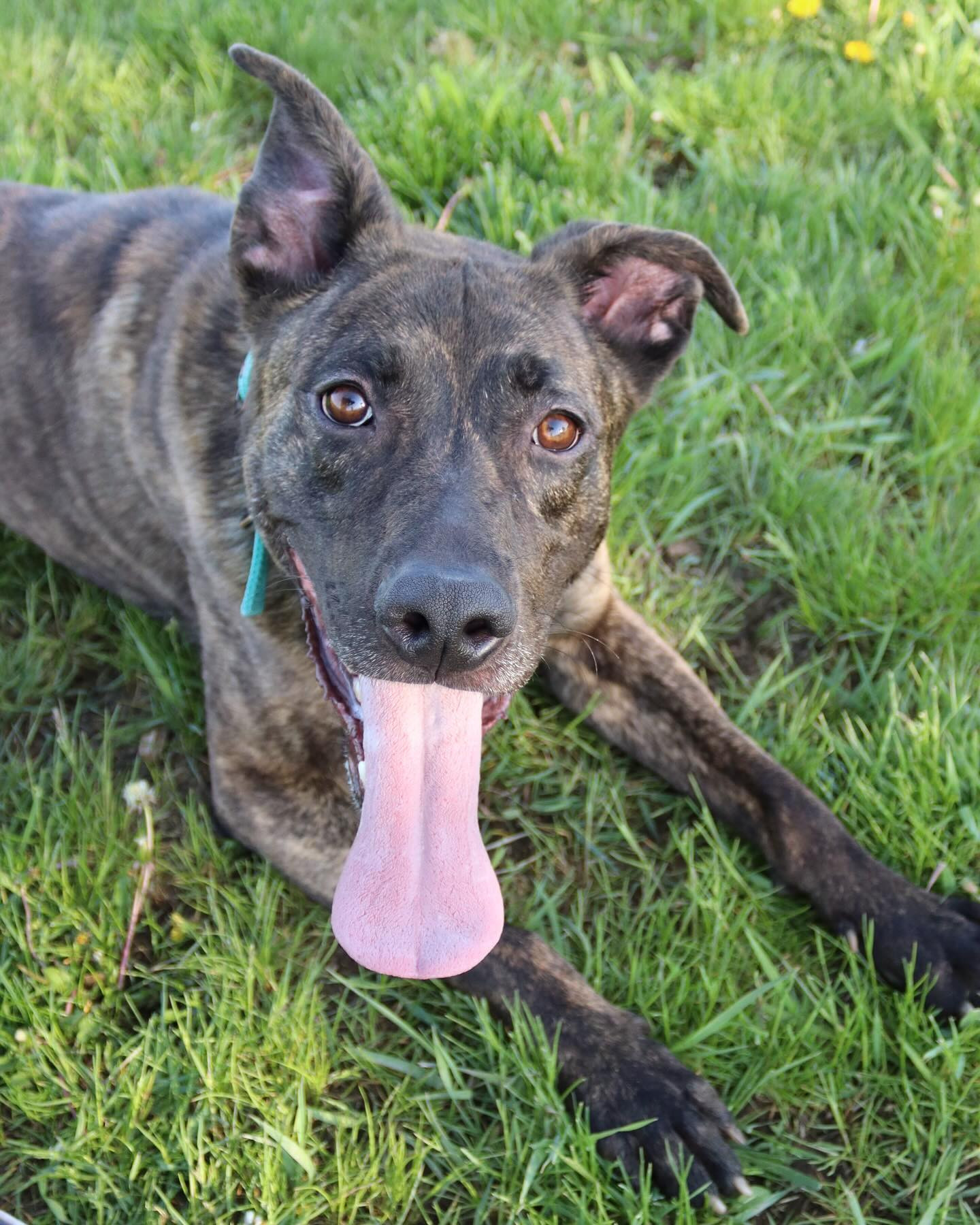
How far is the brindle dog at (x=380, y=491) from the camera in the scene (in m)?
2.48

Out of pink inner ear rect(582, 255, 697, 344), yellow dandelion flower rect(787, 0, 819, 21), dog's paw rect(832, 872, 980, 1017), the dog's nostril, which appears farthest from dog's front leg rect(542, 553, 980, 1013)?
yellow dandelion flower rect(787, 0, 819, 21)

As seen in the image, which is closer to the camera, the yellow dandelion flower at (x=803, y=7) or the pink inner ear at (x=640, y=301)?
the pink inner ear at (x=640, y=301)

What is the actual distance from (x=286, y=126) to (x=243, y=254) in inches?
12.9

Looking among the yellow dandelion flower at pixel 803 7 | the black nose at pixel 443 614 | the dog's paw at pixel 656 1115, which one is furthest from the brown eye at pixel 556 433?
the yellow dandelion flower at pixel 803 7

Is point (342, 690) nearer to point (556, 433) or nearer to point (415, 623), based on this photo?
point (415, 623)

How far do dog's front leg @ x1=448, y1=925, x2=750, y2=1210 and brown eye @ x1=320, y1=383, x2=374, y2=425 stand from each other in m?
1.38

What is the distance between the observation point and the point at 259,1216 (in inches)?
98.2

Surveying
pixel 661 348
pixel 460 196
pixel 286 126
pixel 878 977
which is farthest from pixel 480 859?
pixel 460 196

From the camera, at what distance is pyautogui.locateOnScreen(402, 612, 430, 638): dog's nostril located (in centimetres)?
220

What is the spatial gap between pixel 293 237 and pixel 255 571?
2.86ft

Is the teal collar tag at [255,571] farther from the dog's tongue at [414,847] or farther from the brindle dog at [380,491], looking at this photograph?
the dog's tongue at [414,847]

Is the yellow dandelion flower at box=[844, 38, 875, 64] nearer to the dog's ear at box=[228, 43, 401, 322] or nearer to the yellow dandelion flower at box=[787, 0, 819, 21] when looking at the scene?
the yellow dandelion flower at box=[787, 0, 819, 21]

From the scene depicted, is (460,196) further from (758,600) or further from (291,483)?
(291,483)

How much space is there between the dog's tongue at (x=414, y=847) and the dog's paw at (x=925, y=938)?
1.04 metres
